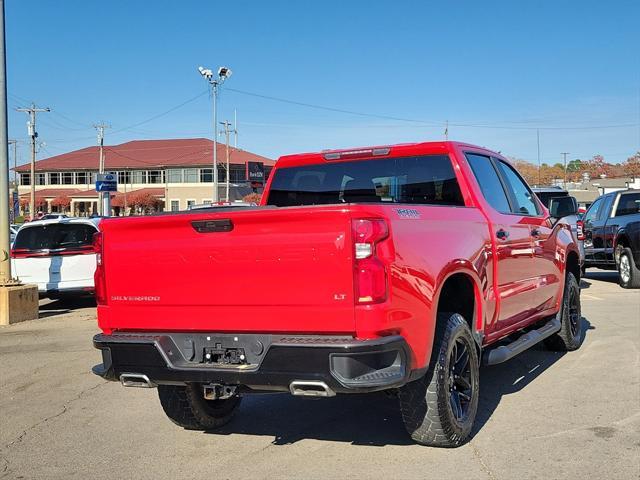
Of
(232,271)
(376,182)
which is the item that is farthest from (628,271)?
(232,271)

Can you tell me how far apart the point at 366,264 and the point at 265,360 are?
80 centimetres

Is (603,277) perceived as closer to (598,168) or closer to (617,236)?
(617,236)

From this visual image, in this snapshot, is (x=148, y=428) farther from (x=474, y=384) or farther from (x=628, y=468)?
(x=628, y=468)

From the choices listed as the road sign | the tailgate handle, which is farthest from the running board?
the road sign

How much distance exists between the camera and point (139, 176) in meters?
83.4

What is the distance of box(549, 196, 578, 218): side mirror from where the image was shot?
706 cm

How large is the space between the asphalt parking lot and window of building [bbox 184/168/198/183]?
70.7m

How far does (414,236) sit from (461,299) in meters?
1.16

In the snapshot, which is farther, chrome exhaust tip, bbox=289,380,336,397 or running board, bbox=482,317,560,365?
running board, bbox=482,317,560,365

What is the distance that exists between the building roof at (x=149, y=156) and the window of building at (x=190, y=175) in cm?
64

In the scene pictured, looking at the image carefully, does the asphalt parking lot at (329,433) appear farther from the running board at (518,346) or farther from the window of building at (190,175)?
the window of building at (190,175)

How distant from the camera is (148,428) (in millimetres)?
5328

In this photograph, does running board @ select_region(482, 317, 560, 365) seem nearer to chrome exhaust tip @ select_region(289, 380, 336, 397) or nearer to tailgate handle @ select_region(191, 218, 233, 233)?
chrome exhaust tip @ select_region(289, 380, 336, 397)

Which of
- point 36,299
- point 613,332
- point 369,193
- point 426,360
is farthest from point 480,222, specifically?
point 36,299
